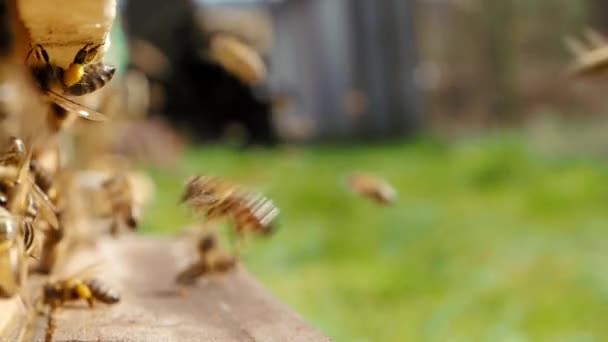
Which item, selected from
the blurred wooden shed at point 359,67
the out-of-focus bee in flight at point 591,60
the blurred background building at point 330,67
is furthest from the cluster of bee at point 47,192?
the blurred wooden shed at point 359,67

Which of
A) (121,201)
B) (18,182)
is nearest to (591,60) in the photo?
(121,201)

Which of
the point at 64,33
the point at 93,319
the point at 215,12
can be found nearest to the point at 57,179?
the point at 93,319

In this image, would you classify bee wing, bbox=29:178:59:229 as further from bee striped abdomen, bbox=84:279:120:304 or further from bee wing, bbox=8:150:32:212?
bee striped abdomen, bbox=84:279:120:304

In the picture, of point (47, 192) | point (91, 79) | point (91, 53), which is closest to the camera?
point (91, 53)

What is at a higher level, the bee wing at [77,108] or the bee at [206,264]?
the bee wing at [77,108]

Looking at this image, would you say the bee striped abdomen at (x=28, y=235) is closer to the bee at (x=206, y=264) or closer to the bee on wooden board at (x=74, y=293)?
the bee on wooden board at (x=74, y=293)

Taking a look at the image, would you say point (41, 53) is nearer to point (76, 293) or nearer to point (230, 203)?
point (76, 293)

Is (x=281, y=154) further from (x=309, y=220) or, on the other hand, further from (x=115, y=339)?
(x=115, y=339)
